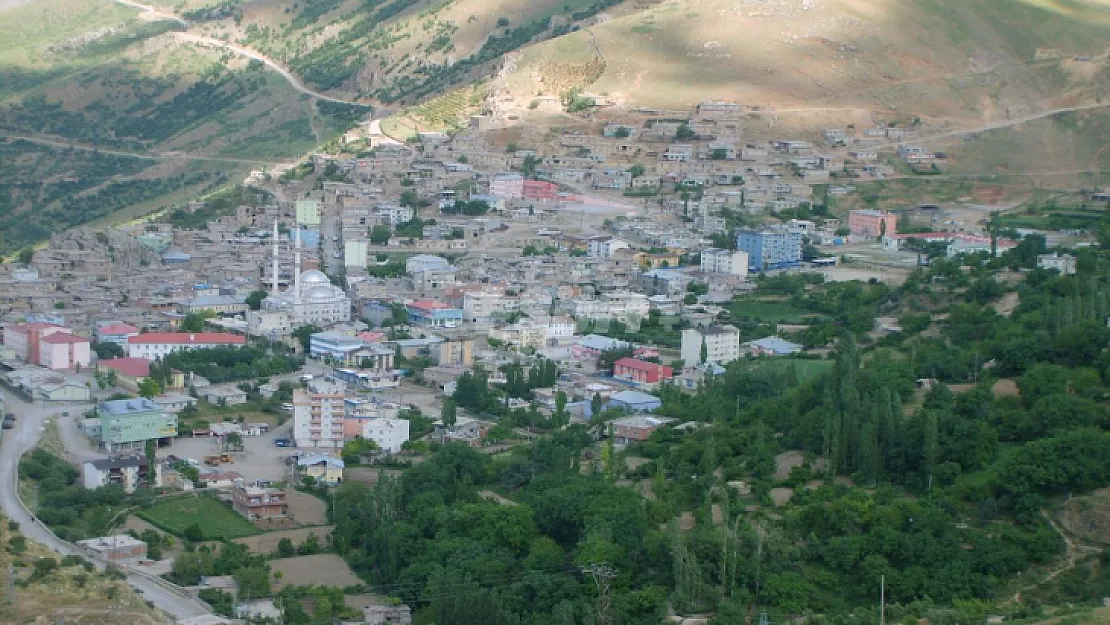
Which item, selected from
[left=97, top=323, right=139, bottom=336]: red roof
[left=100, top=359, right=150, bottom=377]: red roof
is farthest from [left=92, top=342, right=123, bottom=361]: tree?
[left=100, top=359, right=150, bottom=377]: red roof

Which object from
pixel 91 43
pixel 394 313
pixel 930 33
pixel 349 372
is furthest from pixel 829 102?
pixel 91 43

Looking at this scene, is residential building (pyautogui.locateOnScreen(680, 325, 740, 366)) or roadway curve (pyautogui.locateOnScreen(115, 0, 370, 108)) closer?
residential building (pyautogui.locateOnScreen(680, 325, 740, 366))

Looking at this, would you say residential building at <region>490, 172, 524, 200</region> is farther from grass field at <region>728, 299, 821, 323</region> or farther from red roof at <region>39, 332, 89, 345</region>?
red roof at <region>39, 332, 89, 345</region>

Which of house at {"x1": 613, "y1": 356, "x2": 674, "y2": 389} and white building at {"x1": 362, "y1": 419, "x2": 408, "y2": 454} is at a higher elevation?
house at {"x1": 613, "y1": 356, "x2": 674, "y2": 389}

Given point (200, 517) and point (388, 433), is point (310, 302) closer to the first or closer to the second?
point (388, 433)

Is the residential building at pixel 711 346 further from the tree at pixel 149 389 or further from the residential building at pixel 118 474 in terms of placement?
the residential building at pixel 118 474

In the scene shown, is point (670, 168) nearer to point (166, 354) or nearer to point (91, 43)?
point (166, 354)

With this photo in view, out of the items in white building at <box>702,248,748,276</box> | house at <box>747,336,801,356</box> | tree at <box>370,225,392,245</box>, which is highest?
tree at <box>370,225,392,245</box>
